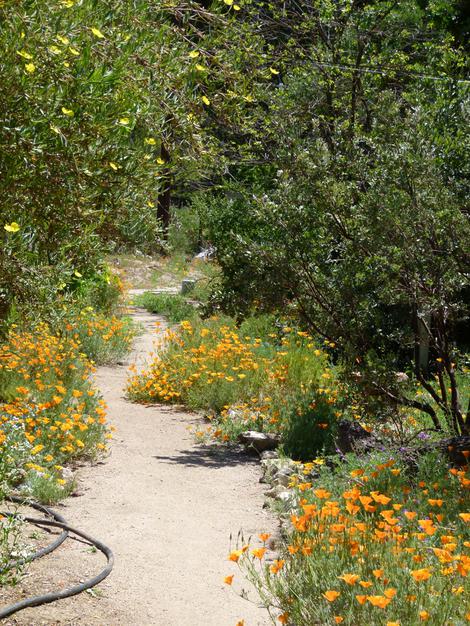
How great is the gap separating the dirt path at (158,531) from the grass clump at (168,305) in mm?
7237

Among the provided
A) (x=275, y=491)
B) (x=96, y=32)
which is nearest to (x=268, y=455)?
(x=275, y=491)

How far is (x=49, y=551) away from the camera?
4.95m

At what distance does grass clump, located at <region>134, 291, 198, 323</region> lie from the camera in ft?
52.1

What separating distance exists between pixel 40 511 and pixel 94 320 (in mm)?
6633

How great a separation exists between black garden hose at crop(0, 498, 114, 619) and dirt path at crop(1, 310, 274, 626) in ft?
0.13

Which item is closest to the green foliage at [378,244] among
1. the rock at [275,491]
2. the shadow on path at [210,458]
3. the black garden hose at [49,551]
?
the rock at [275,491]

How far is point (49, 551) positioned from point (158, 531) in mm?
809

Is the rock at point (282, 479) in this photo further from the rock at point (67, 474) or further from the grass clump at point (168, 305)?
the grass clump at point (168, 305)

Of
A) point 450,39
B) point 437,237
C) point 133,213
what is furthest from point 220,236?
point 133,213

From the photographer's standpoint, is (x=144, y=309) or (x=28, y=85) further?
(x=144, y=309)

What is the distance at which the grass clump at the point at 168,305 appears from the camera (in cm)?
1588

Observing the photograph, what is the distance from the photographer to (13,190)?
386 centimetres

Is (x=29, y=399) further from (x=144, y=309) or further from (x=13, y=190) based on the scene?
(x=144, y=309)

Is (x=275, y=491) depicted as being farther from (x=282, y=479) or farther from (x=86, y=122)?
(x=86, y=122)
